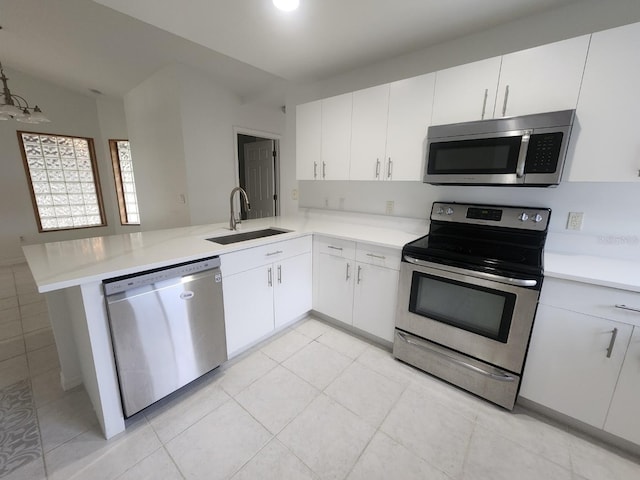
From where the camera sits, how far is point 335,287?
7.88ft

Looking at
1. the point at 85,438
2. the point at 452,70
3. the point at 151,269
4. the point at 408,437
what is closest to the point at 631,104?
the point at 452,70

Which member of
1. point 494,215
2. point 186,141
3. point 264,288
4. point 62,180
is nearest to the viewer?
point 494,215

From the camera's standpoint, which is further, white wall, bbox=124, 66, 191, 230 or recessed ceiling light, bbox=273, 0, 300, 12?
white wall, bbox=124, 66, 191, 230

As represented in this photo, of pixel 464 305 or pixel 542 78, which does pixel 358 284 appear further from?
pixel 542 78

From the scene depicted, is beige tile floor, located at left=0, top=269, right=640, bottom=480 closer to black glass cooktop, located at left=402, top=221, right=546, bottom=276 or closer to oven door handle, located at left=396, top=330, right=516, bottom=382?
oven door handle, located at left=396, top=330, right=516, bottom=382

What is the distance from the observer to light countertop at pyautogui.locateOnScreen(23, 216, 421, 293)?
124 centimetres

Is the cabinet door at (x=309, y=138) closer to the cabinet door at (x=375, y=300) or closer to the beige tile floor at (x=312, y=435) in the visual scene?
the cabinet door at (x=375, y=300)

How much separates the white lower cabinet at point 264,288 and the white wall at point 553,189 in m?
1.07

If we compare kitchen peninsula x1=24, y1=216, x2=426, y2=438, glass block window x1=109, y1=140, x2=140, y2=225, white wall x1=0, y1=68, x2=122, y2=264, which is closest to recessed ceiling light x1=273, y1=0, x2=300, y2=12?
kitchen peninsula x1=24, y1=216, x2=426, y2=438

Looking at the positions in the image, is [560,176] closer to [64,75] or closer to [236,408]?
[236,408]

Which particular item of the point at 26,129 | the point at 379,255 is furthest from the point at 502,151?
the point at 26,129

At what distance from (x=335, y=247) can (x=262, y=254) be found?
65 cm

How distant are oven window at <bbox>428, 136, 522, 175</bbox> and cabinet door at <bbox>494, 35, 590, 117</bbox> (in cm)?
20

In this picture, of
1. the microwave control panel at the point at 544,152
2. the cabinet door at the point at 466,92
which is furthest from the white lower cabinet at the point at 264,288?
the microwave control panel at the point at 544,152
